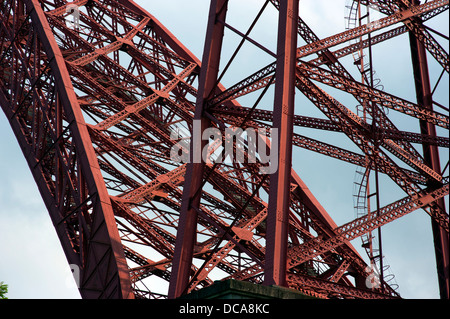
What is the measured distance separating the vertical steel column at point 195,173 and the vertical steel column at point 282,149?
8.93 feet

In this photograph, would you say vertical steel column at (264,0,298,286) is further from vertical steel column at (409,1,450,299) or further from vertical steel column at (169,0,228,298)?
vertical steel column at (409,1,450,299)

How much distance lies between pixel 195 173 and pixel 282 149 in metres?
3.27

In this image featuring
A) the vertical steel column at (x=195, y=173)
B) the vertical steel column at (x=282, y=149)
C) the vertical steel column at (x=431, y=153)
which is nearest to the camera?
the vertical steel column at (x=282, y=149)

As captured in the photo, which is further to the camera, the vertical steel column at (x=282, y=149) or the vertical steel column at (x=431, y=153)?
the vertical steel column at (x=431, y=153)

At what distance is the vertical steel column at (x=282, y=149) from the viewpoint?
14.7m

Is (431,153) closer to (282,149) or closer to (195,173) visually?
(195,173)

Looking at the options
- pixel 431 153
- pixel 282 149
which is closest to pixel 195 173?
pixel 282 149

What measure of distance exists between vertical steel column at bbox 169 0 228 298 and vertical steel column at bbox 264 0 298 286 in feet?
8.93

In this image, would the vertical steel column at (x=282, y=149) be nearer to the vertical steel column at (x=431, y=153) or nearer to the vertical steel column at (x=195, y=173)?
the vertical steel column at (x=195, y=173)

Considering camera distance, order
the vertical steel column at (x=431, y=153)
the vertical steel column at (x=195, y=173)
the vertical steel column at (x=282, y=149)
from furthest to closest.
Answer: the vertical steel column at (x=431, y=153) < the vertical steel column at (x=195, y=173) < the vertical steel column at (x=282, y=149)

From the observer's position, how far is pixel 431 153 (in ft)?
74.4

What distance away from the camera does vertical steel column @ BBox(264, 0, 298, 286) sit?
1473 cm
